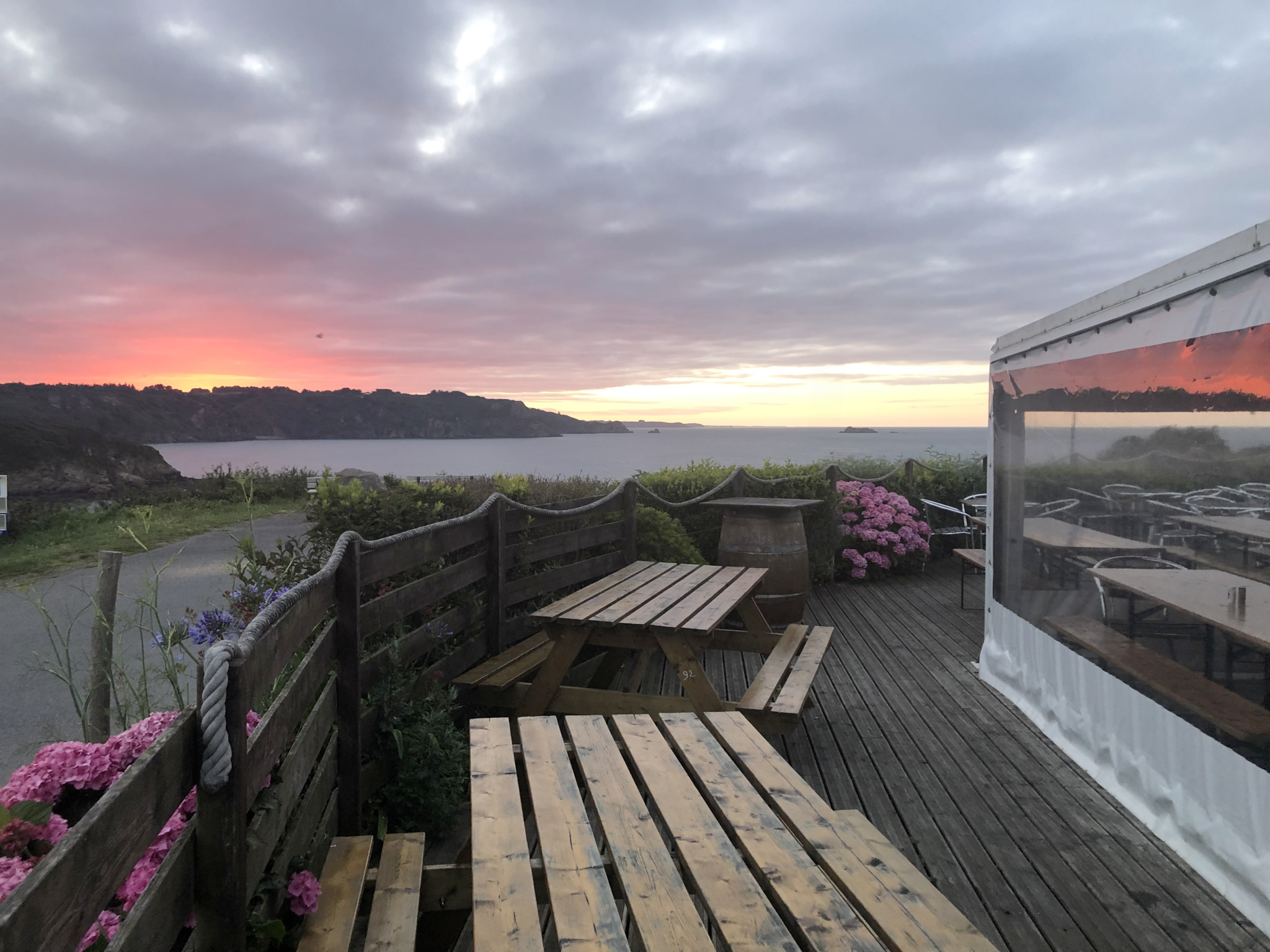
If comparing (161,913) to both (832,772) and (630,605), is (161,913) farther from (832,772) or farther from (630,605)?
(832,772)

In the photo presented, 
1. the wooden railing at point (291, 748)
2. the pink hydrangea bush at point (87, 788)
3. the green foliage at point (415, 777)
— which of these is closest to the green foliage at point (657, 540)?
the wooden railing at point (291, 748)

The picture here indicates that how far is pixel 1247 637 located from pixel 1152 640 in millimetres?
719

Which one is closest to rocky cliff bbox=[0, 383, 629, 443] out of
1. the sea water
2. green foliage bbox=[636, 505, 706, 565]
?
the sea water

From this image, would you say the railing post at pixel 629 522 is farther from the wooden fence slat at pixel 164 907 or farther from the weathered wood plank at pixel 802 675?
the wooden fence slat at pixel 164 907

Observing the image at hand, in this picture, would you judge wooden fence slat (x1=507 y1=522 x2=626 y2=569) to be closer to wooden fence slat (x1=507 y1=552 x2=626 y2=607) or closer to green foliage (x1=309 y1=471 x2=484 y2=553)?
wooden fence slat (x1=507 y1=552 x2=626 y2=607)

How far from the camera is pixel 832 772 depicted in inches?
147

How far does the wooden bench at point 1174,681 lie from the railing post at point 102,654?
4156 millimetres

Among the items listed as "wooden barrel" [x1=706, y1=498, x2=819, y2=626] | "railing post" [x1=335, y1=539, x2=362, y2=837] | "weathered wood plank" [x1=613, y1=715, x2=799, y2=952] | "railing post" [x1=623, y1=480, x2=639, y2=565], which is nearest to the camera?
"weathered wood plank" [x1=613, y1=715, x2=799, y2=952]

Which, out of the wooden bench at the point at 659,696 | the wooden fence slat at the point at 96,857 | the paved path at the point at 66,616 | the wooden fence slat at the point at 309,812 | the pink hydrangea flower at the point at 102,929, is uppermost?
the wooden fence slat at the point at 96,857

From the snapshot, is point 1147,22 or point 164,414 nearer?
point 1147,22

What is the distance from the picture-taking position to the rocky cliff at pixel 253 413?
40.2 meters

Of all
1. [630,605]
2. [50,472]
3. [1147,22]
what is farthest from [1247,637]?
[50,472]

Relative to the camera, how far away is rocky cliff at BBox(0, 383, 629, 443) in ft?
132

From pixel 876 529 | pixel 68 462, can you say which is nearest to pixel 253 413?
pixel 68 462
